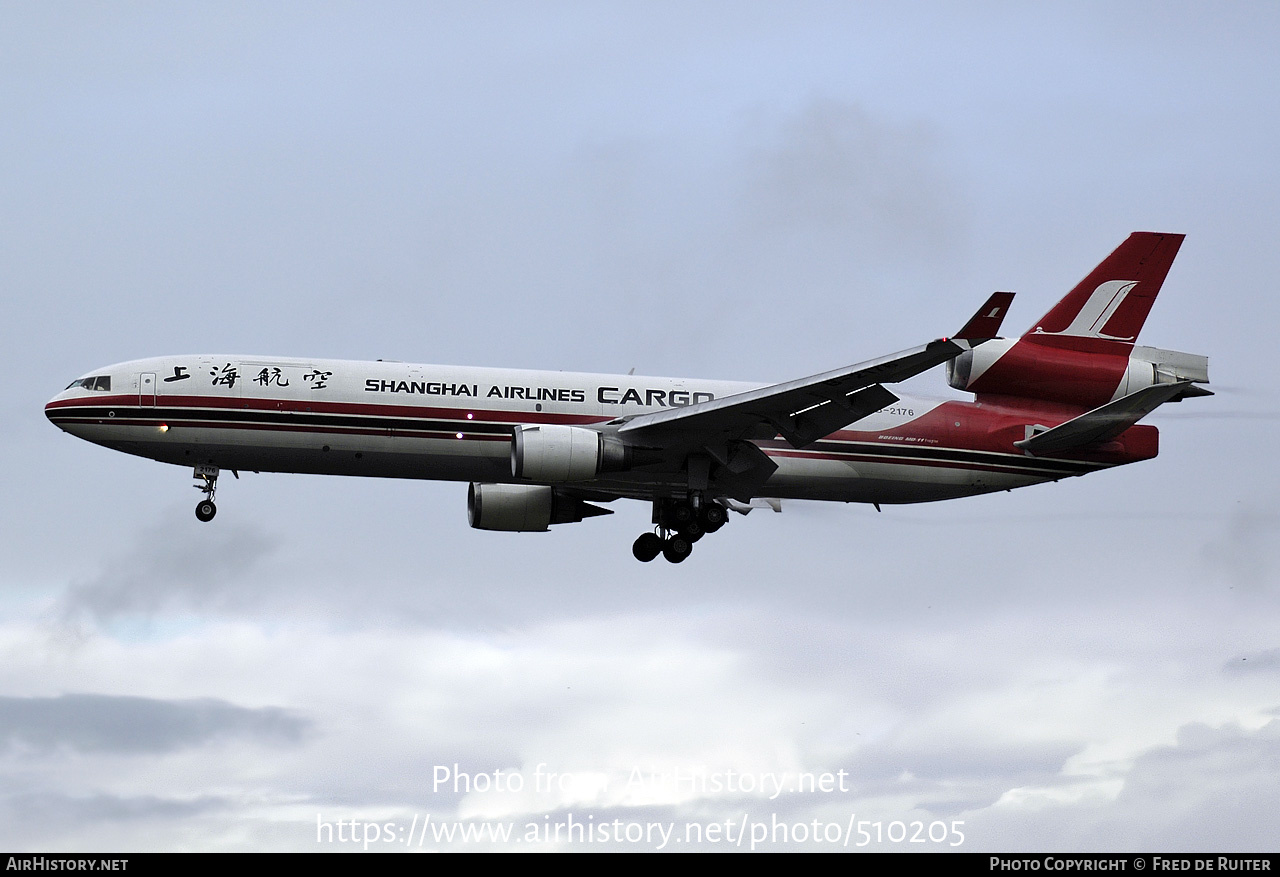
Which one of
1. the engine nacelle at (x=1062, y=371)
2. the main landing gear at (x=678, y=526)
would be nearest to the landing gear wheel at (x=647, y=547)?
the main landing gear at (x=678, y=526)

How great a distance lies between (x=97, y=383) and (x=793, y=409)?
1728 centimetres

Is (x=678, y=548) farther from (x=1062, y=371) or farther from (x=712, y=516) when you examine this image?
(x=1062, y=371)

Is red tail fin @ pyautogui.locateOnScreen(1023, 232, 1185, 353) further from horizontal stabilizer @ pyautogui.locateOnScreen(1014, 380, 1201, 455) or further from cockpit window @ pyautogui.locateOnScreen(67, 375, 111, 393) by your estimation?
cockpit window @ pyautogui.locateOnScreen(67, 375, 111, 393)

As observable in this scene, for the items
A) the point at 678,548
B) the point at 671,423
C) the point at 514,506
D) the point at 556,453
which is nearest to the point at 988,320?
the point at 671,423

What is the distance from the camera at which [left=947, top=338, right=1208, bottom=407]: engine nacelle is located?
42969 millimetres

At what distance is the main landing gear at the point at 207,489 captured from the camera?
Answer: 40594 mm

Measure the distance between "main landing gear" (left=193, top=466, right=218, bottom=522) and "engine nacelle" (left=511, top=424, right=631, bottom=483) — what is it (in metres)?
7.72

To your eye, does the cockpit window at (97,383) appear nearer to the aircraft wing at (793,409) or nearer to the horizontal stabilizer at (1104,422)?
the aircraft wing at (793,409)

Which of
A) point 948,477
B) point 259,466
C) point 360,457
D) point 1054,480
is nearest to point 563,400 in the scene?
point 360,457

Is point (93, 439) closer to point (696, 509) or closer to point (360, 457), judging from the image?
point (360, 457)

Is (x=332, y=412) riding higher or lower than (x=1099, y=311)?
lower

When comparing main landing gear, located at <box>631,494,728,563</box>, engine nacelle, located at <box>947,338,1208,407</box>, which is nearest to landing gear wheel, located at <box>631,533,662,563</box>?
main landing gear, located at <box>631,494,728,563</box>

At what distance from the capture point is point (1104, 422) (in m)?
41.9

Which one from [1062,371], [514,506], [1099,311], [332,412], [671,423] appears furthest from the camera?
[514,506]
